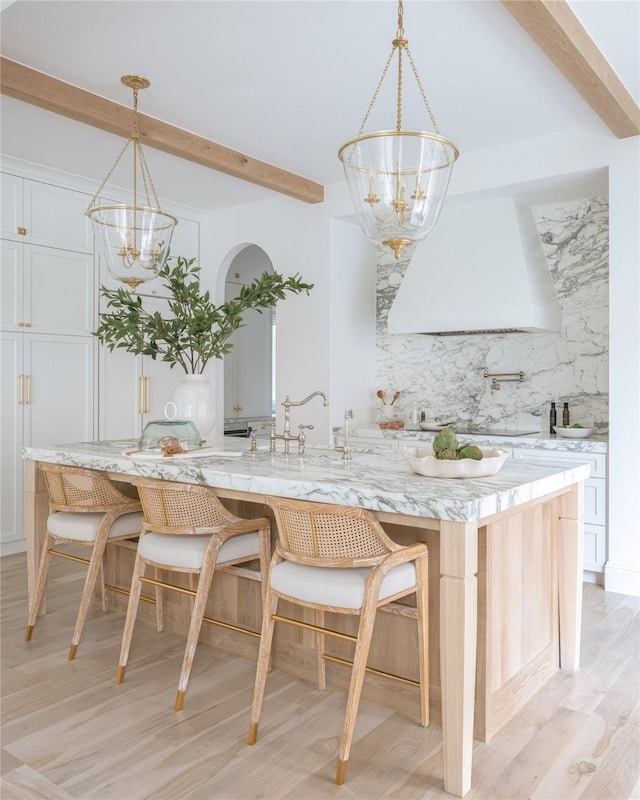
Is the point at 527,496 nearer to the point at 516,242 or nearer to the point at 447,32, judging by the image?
the point at 447,32

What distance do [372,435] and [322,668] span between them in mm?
2656

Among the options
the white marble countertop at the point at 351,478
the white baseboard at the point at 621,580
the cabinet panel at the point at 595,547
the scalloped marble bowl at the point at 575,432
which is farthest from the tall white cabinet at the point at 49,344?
the white baseboard at the point at 621,580

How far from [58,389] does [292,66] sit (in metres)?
2.91

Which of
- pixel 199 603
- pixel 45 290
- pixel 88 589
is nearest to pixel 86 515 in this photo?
pixel 88 589

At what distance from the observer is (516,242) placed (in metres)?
4.53

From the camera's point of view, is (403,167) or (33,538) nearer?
(403,167)

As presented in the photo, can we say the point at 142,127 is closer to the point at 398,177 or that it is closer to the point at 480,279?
the point at 398,177

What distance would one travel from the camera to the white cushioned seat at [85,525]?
117 inches

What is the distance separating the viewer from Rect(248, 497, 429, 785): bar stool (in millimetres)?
1991

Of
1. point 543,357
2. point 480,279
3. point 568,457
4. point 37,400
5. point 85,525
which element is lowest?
point 85,525

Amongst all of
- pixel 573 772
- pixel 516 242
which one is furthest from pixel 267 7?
pixel 573 772

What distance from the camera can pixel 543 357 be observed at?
484cm

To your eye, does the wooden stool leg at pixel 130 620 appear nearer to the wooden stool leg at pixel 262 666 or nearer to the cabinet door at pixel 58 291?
the wooden stool leg at pixel 262 666

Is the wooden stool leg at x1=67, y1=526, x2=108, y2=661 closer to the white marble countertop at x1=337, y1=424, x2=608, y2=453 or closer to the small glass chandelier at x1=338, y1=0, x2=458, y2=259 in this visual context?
the small glass chandelier at x1=338, y1=0, x2=458, y2=259
